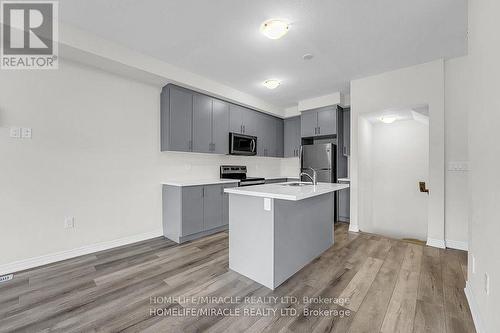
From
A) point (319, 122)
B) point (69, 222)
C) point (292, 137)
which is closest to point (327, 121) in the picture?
point (319, 122)

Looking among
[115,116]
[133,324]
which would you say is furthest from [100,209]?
[133,324]

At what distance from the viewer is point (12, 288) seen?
2055 millimetres

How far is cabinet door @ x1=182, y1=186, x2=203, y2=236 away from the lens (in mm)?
3298

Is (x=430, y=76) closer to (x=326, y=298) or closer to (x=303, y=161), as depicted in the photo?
(x=303, y=161)

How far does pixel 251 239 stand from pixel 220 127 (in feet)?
8.30

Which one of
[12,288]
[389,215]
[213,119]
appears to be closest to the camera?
[12,288]

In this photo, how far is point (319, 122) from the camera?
4.74 meters

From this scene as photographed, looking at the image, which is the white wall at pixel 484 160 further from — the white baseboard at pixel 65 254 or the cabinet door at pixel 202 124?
the white baseboard at pixel 65 254

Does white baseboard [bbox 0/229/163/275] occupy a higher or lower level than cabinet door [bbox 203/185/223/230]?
lower

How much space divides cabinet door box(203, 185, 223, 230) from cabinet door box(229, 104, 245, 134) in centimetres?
133

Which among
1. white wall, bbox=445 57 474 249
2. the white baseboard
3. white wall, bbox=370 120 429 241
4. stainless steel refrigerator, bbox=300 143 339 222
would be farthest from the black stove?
white wall, bbox=445 57 474 249

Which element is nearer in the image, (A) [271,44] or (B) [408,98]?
(A) [271,44]

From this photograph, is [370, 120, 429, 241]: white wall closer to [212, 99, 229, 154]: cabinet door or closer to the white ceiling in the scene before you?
the white ceiling

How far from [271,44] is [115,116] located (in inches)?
94.3
